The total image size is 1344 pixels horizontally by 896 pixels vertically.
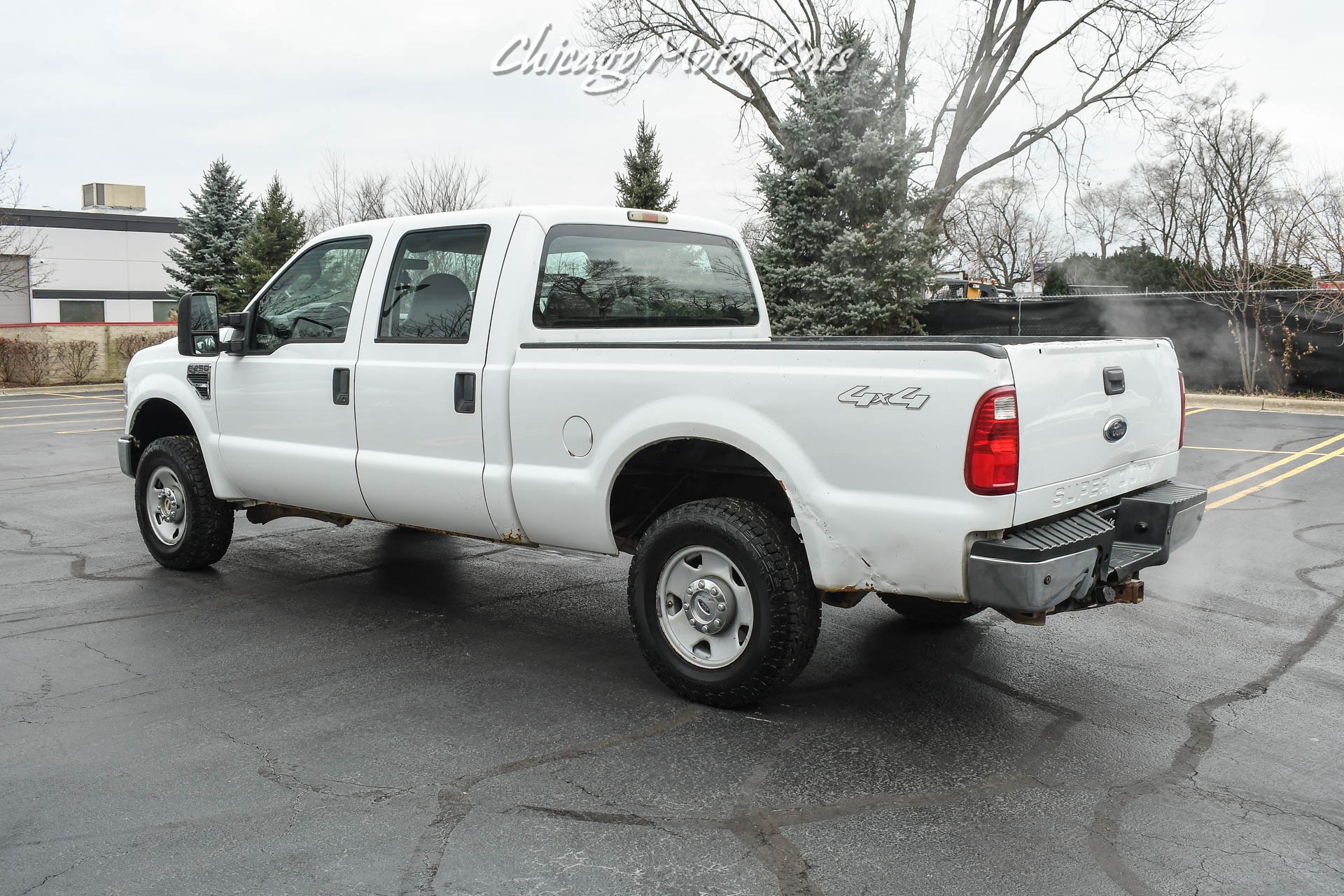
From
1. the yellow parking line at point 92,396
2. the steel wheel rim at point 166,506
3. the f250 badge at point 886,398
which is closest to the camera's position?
the f250 badge at point 886,398

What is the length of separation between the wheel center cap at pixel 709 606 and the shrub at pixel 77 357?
28974mm

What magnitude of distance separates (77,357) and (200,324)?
85.5ft

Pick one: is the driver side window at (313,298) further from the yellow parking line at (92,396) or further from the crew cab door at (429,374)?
the yellow parking line at (92,396)

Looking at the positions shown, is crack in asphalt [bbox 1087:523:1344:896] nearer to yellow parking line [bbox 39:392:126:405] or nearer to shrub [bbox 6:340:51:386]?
A: yellow parking line [bbox 39:392:126:405]

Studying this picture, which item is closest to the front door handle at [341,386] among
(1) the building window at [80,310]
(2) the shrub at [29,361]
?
(2) the shrub at [29,361]

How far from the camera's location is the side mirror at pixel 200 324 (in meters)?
6.32

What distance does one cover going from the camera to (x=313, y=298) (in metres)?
6.10

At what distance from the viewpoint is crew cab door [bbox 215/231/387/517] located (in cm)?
581

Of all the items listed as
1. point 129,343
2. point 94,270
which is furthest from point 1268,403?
point 94,270

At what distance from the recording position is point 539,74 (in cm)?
2577

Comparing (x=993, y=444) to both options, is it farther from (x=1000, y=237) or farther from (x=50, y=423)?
(x=1000, y=237)

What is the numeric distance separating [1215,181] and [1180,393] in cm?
4749

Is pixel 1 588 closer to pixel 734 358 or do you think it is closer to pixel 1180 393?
pixel 734 358

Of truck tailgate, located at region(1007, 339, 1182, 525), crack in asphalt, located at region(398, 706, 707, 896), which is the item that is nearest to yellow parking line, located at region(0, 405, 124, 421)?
crack in asphalt, located at region(398, 706, 707, 896)
